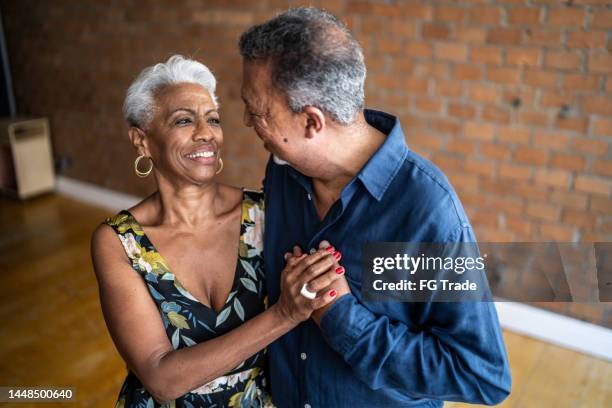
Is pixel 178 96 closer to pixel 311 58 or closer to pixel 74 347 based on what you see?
pixel 311 58

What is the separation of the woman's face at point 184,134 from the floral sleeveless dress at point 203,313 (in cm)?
20

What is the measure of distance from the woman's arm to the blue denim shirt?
0.08 meters

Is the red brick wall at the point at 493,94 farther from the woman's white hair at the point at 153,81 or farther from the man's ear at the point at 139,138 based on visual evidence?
the man's ear at the point at 139,138

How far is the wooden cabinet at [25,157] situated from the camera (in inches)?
195

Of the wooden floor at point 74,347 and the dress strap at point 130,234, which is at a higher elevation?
the dress strap at point 130,234

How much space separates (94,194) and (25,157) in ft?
2.22

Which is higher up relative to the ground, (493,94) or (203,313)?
(493,94)

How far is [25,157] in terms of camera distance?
16.4 ft

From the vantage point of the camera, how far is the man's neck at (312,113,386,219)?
1.28 meters

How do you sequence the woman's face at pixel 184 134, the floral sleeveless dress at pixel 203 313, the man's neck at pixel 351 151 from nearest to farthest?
the man's neck at pixel 351 151 < the floral sleeveless dress at pixel 203 313 < the woman's face at pixel 184 134

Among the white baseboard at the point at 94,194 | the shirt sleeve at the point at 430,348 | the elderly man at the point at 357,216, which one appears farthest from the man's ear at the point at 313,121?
the white baseboard at the point at 94,194

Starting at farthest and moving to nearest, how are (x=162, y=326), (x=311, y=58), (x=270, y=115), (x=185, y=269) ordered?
(x=185, y=269), (x=162, y=326), (x=270, y=115), (x=311, y=58)

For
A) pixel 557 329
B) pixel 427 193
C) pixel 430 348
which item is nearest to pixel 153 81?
pixel 427 193

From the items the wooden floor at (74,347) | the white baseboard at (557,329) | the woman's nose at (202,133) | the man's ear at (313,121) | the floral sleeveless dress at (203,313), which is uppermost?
the man's ear at (313,121)
